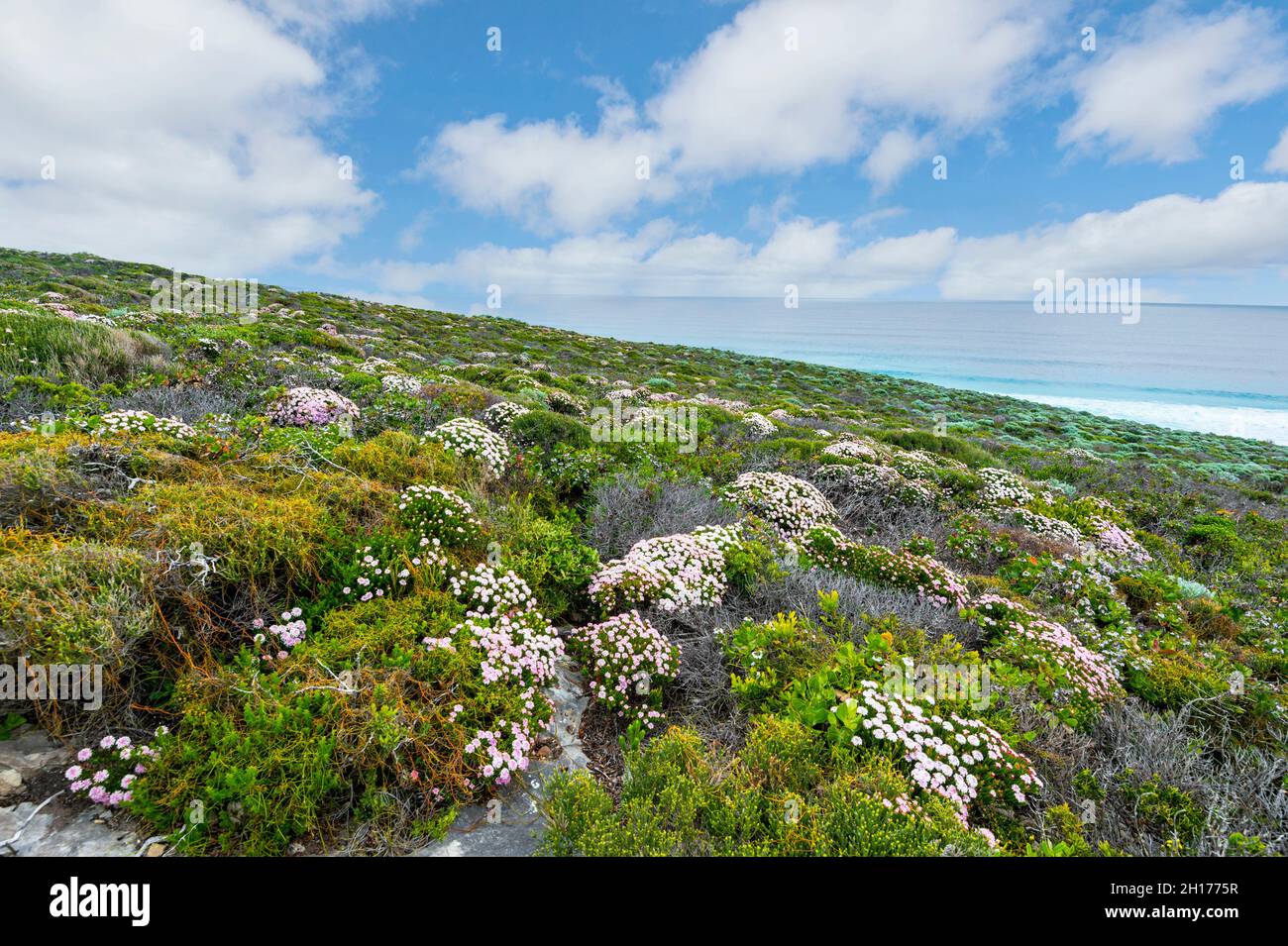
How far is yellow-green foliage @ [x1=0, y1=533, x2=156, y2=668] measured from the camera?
325cm

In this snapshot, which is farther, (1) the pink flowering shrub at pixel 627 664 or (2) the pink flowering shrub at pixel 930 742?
(1) the pink flowering shrub at pixel 627 664

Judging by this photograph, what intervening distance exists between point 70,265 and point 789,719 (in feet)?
190

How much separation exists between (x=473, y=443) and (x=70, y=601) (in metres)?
5.00

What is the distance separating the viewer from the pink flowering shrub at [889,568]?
6742 millimetres

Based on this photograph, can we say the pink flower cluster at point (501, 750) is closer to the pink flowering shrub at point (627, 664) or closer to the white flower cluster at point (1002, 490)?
the pink flowering shrub at point (627, 664)

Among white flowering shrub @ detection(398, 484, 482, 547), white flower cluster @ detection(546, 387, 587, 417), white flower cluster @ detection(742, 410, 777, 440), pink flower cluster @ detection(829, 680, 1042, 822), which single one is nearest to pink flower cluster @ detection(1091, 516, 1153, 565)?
white flower cluster @ detection(742, 410, 777, 440)

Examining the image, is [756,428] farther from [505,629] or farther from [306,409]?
Result: [505,629]

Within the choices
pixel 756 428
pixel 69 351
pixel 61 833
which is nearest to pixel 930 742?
pixel 61 833

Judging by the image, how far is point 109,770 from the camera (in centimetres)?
307

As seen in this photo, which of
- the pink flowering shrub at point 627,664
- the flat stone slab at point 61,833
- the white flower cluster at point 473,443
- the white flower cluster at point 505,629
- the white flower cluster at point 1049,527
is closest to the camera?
the flat stone slab at point 61,833

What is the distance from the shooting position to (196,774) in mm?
3021

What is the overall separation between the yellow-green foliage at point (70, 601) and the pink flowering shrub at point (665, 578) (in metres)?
3.78

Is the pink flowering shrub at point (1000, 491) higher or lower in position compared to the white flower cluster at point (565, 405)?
lower

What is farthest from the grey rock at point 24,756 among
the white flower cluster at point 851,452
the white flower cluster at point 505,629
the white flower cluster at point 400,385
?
the white flower cluster at point 851,452
